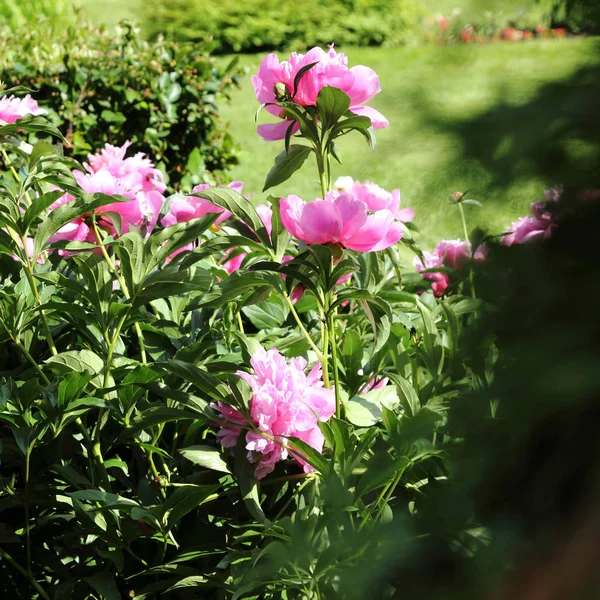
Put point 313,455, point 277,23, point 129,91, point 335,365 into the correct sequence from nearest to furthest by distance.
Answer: point 313,455 → point 335,365 → point 129,91 → point 277,23

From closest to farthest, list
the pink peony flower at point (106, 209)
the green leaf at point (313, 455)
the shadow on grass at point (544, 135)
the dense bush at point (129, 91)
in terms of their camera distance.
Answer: the shadow on grass at point (544, 135)
the green leaf at point (313, 455)
the pink peony flower at point (106, 209)
the dense bush at point (129, 91)

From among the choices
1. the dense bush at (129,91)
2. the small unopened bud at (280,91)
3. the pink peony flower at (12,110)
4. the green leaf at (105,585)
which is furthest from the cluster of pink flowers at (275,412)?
the dense bush at (129,91)

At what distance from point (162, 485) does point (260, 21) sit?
41.7 feet

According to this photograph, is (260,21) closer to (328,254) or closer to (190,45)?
(190,45)

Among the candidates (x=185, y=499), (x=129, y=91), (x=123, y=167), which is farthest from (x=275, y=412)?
(x=129, y=91)

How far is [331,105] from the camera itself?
131 centimetres

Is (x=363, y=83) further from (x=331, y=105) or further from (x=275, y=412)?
(x=275, y=412)

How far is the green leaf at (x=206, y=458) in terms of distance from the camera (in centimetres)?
127

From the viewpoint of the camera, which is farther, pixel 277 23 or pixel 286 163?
pixel 277 23

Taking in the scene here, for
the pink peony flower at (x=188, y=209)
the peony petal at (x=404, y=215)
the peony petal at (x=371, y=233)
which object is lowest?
the peony petal at (x=404, y=215)

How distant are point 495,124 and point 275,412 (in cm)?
68

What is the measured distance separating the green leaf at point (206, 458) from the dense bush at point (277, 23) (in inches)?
485

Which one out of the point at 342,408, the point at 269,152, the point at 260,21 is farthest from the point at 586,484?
the point at 260,21

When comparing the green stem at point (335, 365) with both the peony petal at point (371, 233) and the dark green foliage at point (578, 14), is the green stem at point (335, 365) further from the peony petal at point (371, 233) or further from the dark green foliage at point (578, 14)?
the dark green foliage at point (578, 14)
